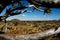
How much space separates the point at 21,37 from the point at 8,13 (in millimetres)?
9896

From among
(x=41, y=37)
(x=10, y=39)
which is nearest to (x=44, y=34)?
(x=41, y=37)

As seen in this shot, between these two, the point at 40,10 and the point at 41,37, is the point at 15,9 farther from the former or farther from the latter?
the point at 41,37

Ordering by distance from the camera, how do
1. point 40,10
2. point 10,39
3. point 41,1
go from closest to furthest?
point 41,1, point 10,39, point 40,10

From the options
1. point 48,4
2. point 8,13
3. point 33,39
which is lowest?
point 8,13

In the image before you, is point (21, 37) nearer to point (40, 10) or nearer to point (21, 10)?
point (40, 10)

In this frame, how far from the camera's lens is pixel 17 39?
2.02m

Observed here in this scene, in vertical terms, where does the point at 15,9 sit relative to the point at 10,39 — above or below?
below

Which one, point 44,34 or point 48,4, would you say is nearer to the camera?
point 48,4

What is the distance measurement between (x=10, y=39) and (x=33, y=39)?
278 millimetres

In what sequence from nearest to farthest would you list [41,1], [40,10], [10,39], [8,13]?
[41,1], [10,39], [40,10], [8,13]

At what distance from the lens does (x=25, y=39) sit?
2000 mm

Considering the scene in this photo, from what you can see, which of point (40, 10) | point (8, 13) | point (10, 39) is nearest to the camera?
point (10, 39)

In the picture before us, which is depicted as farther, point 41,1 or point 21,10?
point 21,10

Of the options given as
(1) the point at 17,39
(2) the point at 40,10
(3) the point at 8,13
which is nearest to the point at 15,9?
(3) the point at 8,13
